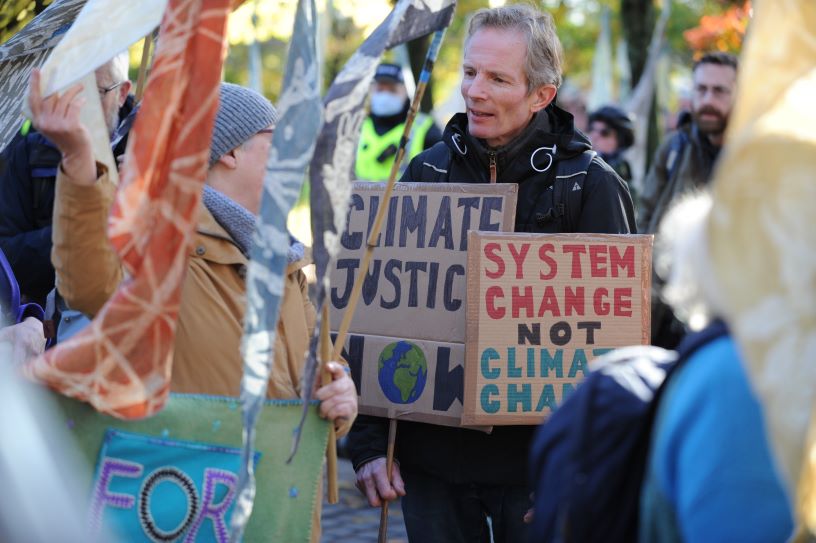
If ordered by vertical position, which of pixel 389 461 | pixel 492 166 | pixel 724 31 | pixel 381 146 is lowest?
pixel 389 461

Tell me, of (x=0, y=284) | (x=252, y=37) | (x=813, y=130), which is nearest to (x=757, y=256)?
(x=813, y=130)

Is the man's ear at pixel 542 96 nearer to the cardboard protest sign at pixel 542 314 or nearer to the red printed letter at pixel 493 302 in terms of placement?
the cardboard protest sign at pixel 542 314

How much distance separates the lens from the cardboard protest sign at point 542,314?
10.5 ft

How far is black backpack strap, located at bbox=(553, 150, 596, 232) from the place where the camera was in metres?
3.37

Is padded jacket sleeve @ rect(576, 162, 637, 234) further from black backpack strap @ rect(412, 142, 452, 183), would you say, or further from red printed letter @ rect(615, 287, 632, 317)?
black backpack strap @ rect(412, 142, 452, 183)

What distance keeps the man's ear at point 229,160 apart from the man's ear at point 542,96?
955 millimetres

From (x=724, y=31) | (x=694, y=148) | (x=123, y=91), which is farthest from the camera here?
(x=724, y=31)

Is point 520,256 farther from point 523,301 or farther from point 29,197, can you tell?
point 29,197

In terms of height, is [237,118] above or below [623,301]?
above

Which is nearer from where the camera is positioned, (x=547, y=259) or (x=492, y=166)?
(x=547, y=259)

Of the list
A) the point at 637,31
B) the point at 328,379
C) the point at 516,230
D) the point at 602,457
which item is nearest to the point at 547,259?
the point at 516,230

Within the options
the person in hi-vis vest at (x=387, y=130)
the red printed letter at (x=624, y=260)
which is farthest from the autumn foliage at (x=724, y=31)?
the red printed letter at (x=624, y=260)

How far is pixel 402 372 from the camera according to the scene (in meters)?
3.36

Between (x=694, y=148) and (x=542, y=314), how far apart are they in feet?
12.3
